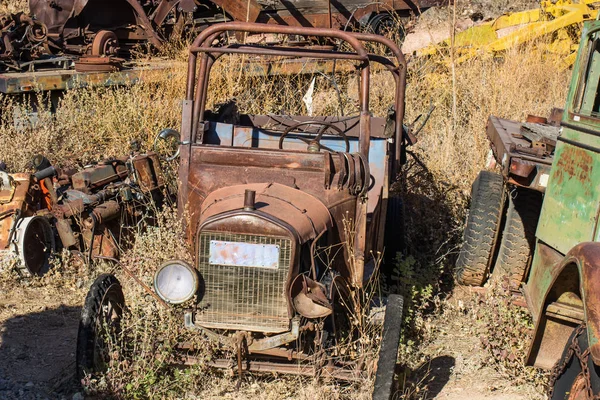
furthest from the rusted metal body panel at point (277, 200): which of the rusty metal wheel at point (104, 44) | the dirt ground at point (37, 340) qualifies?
the rusty metal wheel at point (104, 44)

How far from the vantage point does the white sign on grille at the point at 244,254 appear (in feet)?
12.1

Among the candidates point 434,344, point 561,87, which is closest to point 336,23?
point 561,87

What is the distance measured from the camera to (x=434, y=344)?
484 centimetres

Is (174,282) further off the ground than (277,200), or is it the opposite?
(277,200)

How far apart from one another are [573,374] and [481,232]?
239cm

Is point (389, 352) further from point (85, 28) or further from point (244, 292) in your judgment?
point (85, 28)

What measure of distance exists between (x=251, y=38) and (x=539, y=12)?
4547 mm

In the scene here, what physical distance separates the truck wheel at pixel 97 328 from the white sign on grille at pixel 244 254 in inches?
28.1

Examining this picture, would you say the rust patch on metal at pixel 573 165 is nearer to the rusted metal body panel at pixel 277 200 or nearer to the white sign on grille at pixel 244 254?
the rusted metal body panel at pixel 277 200

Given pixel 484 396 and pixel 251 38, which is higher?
pixel 251 38

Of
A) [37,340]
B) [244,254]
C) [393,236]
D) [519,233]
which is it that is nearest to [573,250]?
[244,254]

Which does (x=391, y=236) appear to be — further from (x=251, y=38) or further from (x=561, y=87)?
(x=251, y=38)

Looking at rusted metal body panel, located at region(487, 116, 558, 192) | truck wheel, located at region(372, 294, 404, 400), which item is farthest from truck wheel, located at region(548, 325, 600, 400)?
rusted metal body panel, located at region(487, 116, 558, 192)

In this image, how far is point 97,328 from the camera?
12.8 feet
